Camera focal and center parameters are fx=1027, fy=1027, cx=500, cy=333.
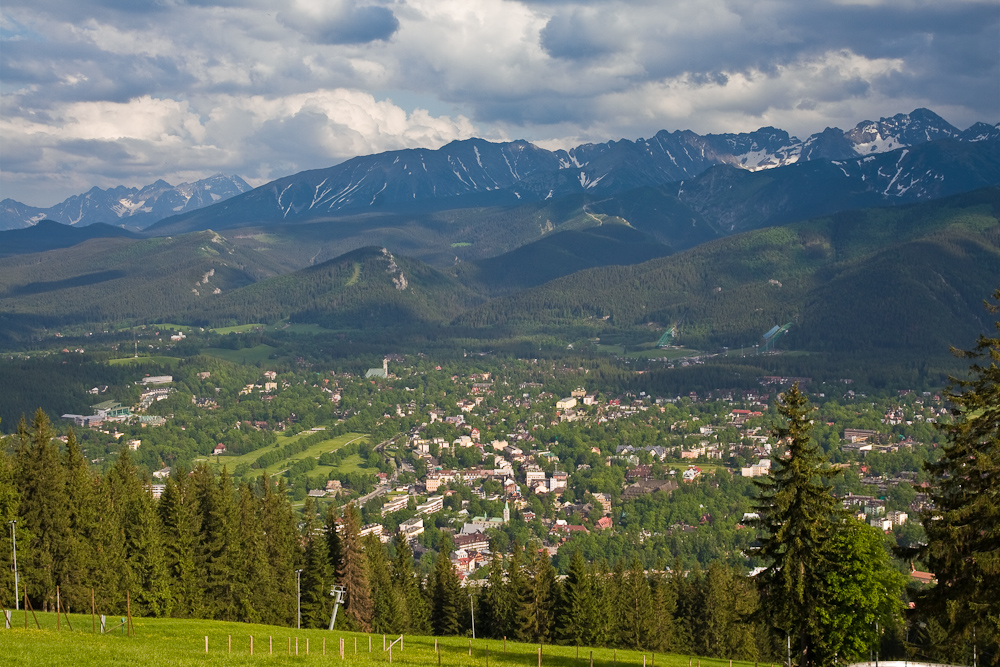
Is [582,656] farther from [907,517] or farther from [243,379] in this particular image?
[243,379]

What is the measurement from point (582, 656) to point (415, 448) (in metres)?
94.1

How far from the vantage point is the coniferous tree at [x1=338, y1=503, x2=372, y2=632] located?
2137 inches

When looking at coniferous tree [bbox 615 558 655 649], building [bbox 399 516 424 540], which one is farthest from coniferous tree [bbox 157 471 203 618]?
building [bbox 399 516 424 540]

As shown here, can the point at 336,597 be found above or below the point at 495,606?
above

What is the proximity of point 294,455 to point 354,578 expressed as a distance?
77.1 m

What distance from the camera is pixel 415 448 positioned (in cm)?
13500

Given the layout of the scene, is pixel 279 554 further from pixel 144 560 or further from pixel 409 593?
pixel 144 560

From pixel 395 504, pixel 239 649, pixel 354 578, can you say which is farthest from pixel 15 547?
pixel 395 504

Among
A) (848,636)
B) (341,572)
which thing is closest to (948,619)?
(848,636)

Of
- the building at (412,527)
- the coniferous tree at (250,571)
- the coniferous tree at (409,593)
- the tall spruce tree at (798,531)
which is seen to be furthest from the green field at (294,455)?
the tall spruce tree at (798,531)

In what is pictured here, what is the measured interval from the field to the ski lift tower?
806 centimetres

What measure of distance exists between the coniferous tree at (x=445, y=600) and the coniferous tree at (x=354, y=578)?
4.14m

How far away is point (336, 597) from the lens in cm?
5444

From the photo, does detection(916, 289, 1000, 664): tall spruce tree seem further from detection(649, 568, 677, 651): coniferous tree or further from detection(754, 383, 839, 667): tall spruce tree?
detection(649, 568, 677, 651): coniferous tree
